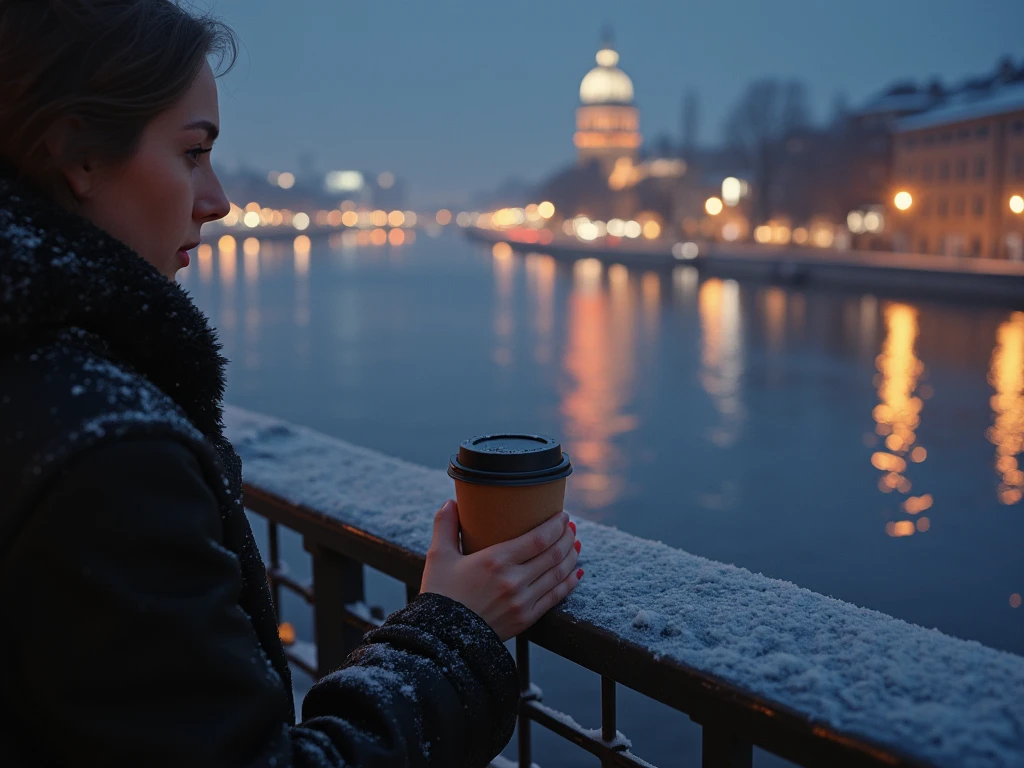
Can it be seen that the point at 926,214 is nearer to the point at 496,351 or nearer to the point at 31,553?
the point at 496,351

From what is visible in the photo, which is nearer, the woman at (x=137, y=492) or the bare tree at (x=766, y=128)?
the woman at (x=137, y=492)

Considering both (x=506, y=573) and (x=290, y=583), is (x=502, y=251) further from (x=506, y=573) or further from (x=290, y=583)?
(x=506, y=573)

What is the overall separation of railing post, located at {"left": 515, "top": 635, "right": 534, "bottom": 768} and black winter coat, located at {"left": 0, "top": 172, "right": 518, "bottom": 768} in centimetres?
50

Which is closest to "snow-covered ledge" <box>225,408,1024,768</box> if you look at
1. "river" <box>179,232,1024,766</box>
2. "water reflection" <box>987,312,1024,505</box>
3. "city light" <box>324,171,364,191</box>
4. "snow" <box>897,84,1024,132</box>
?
"river" <box>179,232,1024,766</box>

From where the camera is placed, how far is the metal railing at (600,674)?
1056mm

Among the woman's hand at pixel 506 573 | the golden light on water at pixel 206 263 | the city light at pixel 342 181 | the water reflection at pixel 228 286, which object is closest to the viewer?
the woman's hand at pixel 506 573

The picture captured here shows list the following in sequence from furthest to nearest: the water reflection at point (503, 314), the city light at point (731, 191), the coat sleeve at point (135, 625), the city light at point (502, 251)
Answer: the city light at point (502, 251) → the city light at point (731, 191) → the water reflection at point (503, 314) → the coat sleeve at point (135, 625)

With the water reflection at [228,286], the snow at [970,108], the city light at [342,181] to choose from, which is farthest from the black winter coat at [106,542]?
the city light at [342,181]

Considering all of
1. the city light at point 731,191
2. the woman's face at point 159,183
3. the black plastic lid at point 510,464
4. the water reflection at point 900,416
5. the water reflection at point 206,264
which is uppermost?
the city light at point 731,191

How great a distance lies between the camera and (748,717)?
110 centimetres

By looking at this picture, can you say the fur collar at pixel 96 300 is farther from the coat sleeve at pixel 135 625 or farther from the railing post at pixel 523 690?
the railing post at pixel 523 690

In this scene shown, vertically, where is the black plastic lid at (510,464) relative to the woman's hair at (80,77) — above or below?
below

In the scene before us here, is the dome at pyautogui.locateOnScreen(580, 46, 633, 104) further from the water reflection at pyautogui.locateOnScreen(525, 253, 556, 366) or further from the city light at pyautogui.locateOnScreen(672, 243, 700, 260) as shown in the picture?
the city light at pyautogui.locateOnScreen(672, 243, 700, 260)

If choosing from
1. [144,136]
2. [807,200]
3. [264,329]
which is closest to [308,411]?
[264,329]
